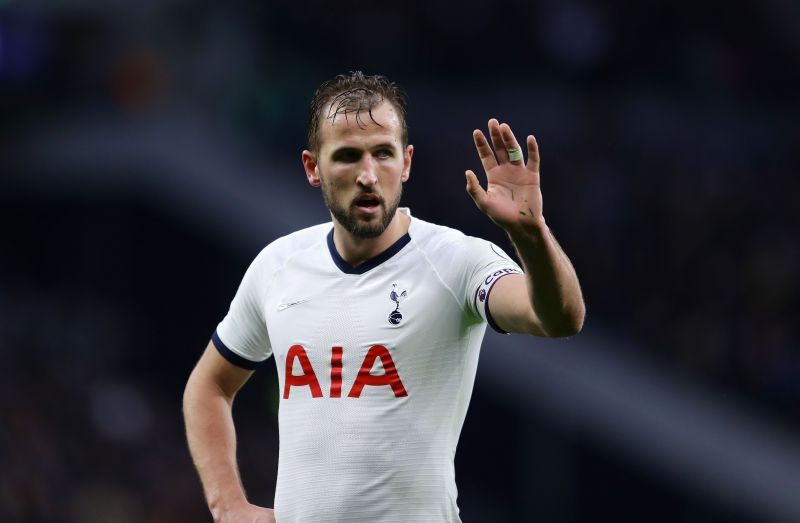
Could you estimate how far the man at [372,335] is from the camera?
4.17m

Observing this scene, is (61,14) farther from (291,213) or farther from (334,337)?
(334,337)

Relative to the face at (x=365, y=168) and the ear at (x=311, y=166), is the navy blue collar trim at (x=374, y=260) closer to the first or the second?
the face at (x=365, y=168)

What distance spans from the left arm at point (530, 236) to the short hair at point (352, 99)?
0.59 m

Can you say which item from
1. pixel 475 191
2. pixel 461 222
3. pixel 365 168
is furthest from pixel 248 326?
pixel 461 222

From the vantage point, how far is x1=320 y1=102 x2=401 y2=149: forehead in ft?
13.9

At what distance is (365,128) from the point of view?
167 inches

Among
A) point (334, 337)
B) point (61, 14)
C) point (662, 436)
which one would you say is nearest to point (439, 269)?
point (334, 337)

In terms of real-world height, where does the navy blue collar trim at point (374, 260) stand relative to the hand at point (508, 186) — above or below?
below

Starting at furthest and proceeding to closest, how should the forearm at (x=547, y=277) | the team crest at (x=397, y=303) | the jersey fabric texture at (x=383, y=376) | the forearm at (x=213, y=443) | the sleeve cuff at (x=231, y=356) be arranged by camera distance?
the sleeve cuff at (x=231, y=356) < the forearm at (x=213, y=443) < the team crest at (x=397, y=303) < the jersey fabric texture at (x=383, y=376) < the forearm at (x=547, y=277)

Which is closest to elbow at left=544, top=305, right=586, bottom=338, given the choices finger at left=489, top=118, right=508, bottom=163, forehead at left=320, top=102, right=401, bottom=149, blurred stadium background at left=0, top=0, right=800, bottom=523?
finger at left=489, top=118, right=508, bottom=163

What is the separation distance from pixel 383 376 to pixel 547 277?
0.81m

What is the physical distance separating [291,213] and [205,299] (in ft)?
9.94

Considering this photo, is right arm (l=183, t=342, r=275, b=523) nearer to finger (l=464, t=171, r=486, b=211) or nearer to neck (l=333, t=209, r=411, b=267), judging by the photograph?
neck (l=333, t=209, r=411, b=267)

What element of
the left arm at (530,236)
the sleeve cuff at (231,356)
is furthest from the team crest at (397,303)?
the sleeve cuff at (231,356)
